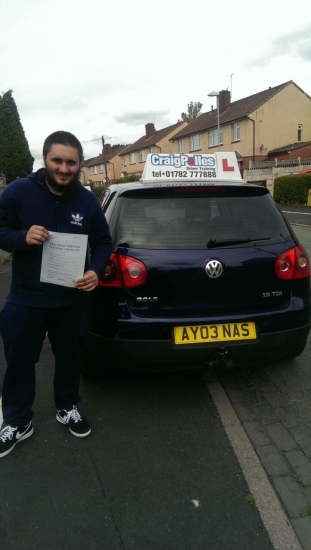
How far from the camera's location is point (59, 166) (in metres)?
2.34

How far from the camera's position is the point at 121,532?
1959 mm

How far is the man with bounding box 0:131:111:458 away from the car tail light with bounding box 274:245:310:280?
1.22 m

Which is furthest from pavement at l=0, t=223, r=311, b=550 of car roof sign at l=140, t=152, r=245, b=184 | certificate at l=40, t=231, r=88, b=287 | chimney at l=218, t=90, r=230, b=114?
chimney at l=218, t=90, r=230, b=114

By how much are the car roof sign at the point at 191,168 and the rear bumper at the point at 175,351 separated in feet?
4.29

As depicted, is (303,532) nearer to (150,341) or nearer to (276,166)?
(150,341)

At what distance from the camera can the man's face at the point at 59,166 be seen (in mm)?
2344

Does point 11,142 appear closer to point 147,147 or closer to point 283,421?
point 283,421

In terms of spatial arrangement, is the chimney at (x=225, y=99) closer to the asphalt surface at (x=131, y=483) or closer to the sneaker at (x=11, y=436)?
the asphalt surface at (x=131, y=483)

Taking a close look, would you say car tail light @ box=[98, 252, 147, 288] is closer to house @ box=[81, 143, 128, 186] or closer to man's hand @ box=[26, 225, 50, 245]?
man's hand @ box=[26, 225, 50, 245]

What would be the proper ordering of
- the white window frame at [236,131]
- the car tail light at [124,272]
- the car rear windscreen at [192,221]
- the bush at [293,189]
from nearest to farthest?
the car tail light at [124,272] → the car rear windscreen at [192,221] → the bush at [293,189] → the white window frame at [236,131]

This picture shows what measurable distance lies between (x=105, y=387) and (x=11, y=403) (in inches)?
36.3

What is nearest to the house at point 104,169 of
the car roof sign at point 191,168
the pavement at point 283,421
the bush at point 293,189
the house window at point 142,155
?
→ the house window at point 142,155

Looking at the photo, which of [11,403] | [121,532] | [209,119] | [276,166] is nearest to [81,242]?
[11,403]

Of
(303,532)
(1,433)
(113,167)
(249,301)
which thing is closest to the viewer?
(303,532)
